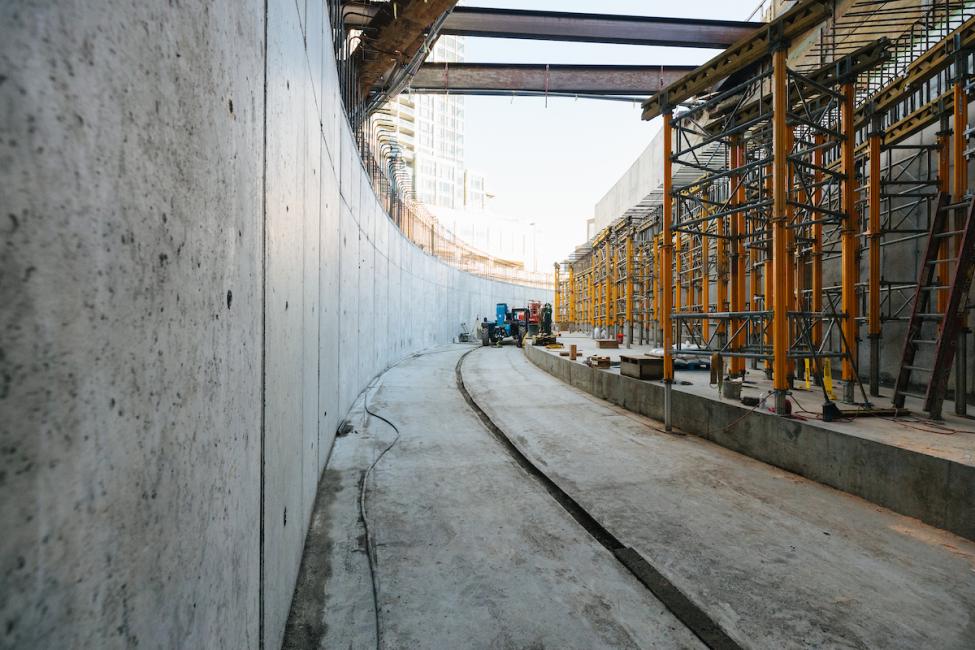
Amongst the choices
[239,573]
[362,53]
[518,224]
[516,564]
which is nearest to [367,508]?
[516,564]

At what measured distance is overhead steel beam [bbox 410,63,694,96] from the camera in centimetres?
1283

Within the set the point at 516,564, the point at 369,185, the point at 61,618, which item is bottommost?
the point at 516,564

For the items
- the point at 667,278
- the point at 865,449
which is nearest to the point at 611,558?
the point at 865,449

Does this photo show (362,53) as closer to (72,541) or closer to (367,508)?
(367,508)

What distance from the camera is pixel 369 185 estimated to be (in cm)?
1059

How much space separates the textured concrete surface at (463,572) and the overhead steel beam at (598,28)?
10.7 m

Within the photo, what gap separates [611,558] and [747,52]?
6949 millimetres

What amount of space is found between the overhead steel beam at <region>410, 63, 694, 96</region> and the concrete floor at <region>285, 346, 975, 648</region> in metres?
11.2

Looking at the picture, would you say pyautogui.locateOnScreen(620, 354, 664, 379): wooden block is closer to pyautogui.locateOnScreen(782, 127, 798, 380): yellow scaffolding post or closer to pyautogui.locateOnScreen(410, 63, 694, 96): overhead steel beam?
pyautogui.locateOnScreen(782, 127, 798, 380): yellow scaffolding post

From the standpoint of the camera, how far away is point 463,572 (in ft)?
10.3

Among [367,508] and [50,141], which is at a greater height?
[50,141]

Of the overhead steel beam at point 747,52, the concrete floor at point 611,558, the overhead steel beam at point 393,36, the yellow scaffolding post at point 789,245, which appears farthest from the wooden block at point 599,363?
the overhead steel beam at point 393,36

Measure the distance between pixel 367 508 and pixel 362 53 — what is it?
377 inches

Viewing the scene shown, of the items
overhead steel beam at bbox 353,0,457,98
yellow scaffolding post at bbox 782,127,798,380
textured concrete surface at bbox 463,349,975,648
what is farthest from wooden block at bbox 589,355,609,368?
overhead steel beam at bbox 353,0,457,98
